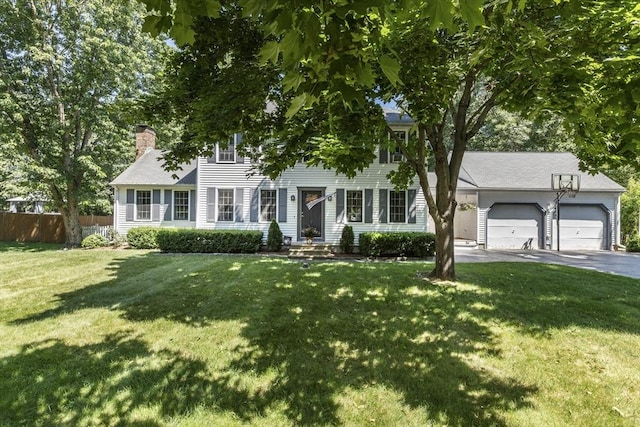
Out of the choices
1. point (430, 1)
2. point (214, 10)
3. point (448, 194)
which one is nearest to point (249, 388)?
point (214, 10)

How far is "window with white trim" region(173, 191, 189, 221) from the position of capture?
1595cm

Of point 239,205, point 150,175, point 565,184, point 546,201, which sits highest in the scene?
point 150,175

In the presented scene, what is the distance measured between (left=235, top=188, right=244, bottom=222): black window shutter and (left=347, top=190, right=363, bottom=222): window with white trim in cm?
472

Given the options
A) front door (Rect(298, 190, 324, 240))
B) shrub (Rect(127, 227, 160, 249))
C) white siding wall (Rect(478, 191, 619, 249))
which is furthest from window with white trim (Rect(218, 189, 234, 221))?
white siding wall (Rect(478, 191, 619, 249))

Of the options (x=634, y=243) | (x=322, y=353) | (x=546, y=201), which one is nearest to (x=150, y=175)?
(x=322, y=353)

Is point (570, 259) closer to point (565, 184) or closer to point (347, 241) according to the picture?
point (565, 184)

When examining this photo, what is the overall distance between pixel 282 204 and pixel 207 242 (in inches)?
139

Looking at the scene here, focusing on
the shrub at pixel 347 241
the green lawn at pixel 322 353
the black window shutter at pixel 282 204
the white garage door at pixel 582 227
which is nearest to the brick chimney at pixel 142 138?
the black window shutter at pixel 282 204

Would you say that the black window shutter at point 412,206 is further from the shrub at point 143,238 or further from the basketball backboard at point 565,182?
the shrub at point 143,238

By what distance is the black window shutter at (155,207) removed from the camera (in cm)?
1585

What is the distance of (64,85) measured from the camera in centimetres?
1464

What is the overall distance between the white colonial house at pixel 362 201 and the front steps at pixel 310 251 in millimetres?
770

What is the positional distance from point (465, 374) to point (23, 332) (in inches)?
222

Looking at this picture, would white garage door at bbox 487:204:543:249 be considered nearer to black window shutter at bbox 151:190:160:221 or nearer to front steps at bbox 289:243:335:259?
front steps at bbox 289:243:335:259
